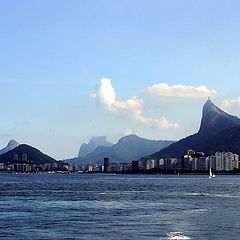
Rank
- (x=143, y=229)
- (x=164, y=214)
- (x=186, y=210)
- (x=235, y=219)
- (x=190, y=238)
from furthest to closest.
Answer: (x=186, y=210), (x=164, y=214), (x=235, y=219), (x=143, y=229), (x=190, y=238)

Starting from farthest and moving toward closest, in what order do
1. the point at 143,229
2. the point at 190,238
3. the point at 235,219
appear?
the point at 235,219 < the point at 143,229 < the point at 190,238

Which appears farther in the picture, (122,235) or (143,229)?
(143,229)

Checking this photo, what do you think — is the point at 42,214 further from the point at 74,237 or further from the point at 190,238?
the point at 190,238

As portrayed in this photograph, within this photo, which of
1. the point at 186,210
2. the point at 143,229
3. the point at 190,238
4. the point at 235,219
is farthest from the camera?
the point at 186,210

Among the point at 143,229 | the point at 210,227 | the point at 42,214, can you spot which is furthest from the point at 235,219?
the point at 42,214

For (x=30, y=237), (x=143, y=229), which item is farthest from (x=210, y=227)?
(x=30, y=237)

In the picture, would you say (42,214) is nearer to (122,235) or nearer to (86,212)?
(86,212)

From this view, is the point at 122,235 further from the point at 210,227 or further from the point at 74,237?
the point at 210,227

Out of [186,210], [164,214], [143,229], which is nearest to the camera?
[143,229]

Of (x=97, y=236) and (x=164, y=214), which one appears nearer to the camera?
(x=97, y=236)
